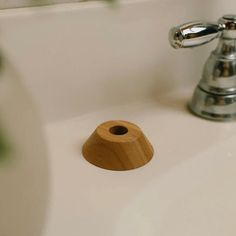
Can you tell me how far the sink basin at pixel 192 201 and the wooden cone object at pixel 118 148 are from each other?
3 cm

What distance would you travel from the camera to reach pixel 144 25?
460mm

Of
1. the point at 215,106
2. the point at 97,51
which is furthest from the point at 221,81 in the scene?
the point at 97,51

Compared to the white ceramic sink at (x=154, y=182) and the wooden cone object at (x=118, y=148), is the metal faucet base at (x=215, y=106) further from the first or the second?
the wooden cone object at (x=118, y=148)

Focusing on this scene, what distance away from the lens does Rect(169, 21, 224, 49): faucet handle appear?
0.41 meters

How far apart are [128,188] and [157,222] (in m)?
0.04

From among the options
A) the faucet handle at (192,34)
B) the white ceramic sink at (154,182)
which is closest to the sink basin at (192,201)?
the white ceramic sink at (154,182)

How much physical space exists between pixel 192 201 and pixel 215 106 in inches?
5.0

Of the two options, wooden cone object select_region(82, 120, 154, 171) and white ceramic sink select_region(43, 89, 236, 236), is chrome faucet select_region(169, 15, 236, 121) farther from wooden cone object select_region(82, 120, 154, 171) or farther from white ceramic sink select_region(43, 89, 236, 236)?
wooden cone object select_region(82, 120, 154, 171)

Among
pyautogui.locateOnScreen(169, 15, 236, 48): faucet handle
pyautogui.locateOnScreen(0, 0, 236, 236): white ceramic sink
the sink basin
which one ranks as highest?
pyautogui.locateOnScreen(169, 15, 236, 48): faucet handle

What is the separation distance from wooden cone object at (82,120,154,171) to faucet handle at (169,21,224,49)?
0.31ft

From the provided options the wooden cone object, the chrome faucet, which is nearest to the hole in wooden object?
the wooden cone object

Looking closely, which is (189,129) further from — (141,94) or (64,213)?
(64,213)

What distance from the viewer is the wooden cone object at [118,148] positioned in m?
0.36

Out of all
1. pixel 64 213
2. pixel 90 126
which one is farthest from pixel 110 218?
pixel 90 126
